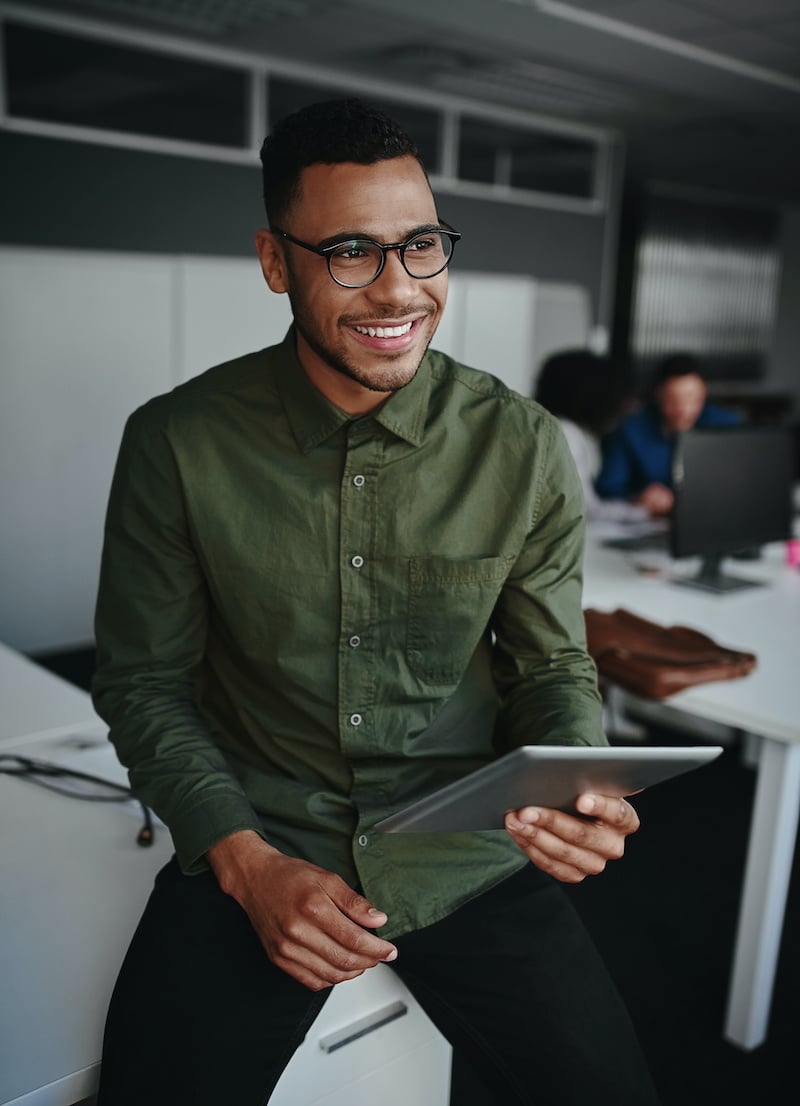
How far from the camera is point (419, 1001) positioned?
4.30 feet

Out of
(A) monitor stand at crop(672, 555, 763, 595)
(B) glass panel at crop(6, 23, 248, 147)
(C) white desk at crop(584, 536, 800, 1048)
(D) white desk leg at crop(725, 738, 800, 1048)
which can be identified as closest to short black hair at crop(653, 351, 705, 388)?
(A) monitor stand at crop(672, 555, 763, 595)

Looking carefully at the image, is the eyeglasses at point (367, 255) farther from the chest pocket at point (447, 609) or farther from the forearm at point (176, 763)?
the forearm at point (176, 763)

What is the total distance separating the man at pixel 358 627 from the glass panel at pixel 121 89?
12.8ft

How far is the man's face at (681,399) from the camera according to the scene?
4.11 metres

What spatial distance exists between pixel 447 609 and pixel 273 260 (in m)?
0.53

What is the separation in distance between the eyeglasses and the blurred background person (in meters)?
2.56

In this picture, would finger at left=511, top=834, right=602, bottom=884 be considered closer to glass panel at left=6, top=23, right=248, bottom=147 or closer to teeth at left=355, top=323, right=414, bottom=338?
teeth at left=355, top=323, right=414, bottom=338

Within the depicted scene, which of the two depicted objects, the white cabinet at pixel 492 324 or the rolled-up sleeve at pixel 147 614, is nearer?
the rolled-up sleeve at pixel 147 614

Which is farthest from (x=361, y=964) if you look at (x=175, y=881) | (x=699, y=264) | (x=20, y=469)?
(x=699, y=264)

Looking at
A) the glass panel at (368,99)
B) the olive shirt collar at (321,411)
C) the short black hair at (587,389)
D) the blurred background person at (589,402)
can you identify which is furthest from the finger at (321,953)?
the glass panel at (368,99)

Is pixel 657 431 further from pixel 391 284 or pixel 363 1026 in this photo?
pixel 363 1026

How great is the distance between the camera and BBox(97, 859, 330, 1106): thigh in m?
1.07

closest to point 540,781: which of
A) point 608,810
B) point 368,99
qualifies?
point 608,810

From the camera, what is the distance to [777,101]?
613 cm
